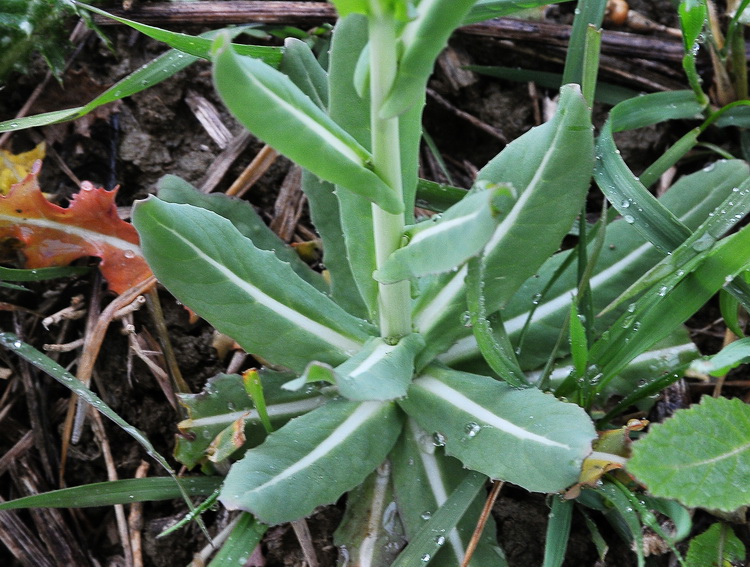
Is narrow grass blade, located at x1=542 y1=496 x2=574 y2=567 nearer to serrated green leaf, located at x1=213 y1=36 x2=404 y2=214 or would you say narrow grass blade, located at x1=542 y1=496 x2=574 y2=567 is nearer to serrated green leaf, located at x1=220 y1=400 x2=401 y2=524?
serrated green leaf, located at x1=220 y1=400 x2=401 y2=524

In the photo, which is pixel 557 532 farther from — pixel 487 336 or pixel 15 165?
pixel 15 165

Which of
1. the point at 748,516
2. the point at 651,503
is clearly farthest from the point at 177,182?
the point at 748,516

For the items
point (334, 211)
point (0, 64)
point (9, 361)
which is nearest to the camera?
point (334, 211)

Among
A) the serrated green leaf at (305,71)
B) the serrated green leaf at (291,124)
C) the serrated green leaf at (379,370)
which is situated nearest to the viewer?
the serrated green leaf at (291,124)

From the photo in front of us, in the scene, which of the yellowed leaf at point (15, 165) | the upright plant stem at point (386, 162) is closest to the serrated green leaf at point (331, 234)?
the upright plant stem at point (386, 162)

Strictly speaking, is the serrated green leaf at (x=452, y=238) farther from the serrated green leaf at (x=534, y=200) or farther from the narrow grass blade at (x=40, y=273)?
the narrow grass blade at (x=40, y=273)

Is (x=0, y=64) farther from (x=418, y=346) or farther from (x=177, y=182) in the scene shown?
(x=418, y=346)

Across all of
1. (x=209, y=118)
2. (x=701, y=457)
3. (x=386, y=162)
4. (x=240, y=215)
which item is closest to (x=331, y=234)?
(x=240, y=215)
